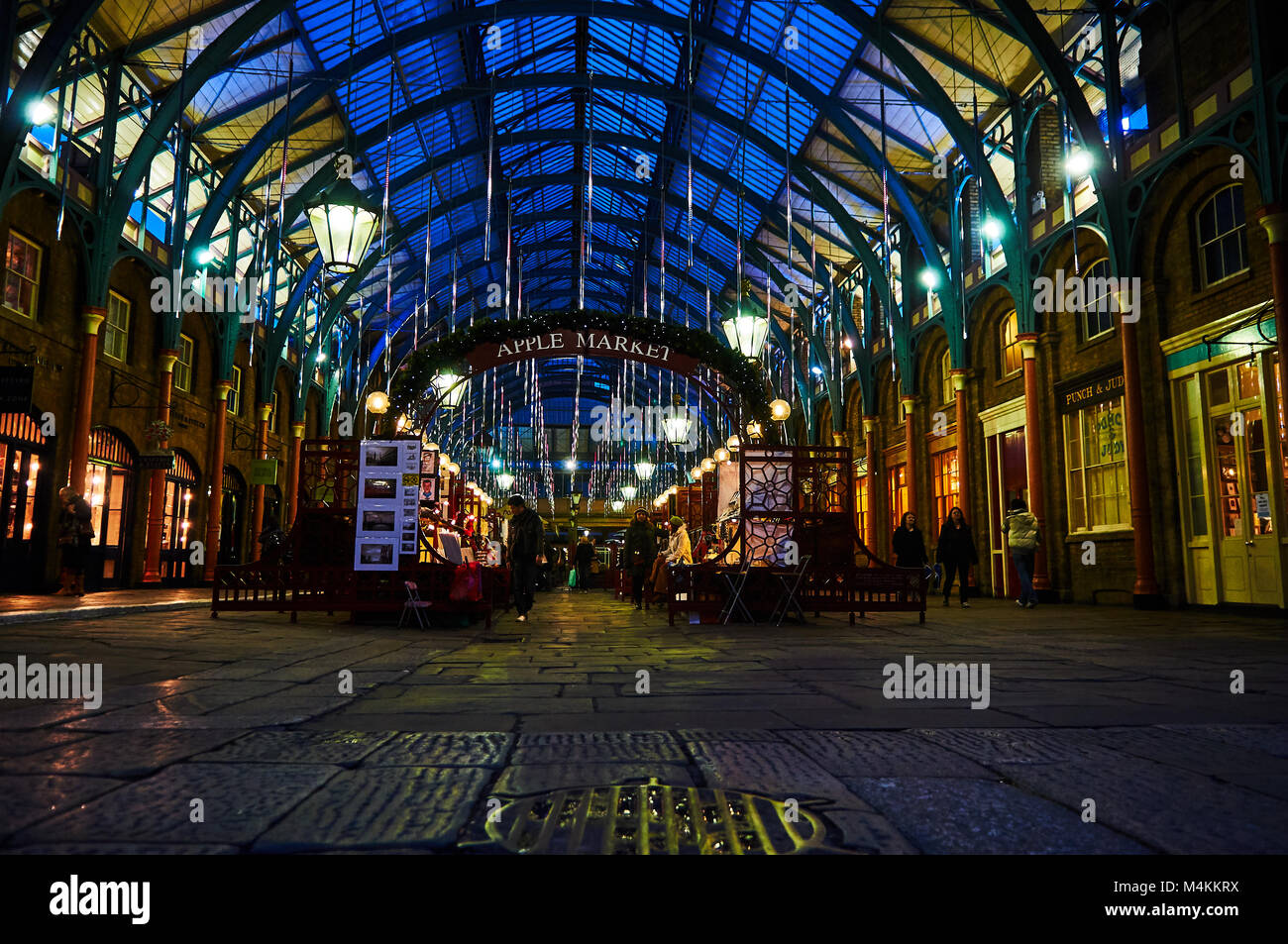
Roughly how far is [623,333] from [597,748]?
970cm

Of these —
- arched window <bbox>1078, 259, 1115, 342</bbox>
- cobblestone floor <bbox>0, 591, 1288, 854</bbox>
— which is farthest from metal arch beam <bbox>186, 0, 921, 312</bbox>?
cobblestone floor <bbox>0, 591, 1288, 854</bbox>

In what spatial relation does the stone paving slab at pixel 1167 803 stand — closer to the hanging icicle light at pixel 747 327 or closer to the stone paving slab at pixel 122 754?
the stone paving slab at pixel 122 754

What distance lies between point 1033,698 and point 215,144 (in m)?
19.1

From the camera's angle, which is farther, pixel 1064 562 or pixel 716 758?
pixel 1064 562

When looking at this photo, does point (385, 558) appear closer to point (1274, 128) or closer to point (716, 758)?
point (716, 758)

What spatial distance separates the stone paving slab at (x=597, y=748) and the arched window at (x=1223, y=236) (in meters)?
11.3

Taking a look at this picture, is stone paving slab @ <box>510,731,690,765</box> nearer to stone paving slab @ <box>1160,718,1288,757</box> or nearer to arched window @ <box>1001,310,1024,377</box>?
stone paving slab @ <box>1160,718,1288,757</box>

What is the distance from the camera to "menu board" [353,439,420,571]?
9086mm

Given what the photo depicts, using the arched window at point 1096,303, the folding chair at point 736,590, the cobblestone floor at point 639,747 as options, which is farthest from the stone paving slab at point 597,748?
the arched window at point 1096,303

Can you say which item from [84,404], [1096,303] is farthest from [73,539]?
[1096,303]

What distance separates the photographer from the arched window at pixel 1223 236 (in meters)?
10.7

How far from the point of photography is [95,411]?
1479 centimetres

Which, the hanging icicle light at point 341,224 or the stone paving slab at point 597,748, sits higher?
the hanging icicle light at point 341,224

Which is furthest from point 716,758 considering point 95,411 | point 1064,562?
point 95,411
